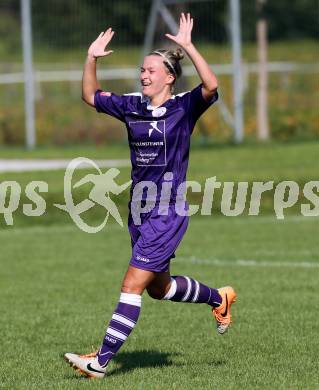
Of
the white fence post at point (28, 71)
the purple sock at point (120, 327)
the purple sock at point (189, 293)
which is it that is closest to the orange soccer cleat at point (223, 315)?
the purple sock at point (189, 293)

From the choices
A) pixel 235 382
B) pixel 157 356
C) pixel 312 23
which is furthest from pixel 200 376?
pixel 312 23

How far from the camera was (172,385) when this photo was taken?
7.25 metres

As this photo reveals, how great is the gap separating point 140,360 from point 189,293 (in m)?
0.58

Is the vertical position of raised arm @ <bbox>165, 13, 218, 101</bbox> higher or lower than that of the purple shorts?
higher

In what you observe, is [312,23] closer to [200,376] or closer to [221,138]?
[221,138]

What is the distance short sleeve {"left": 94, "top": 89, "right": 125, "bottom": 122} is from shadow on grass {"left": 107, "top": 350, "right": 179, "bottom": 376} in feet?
5.51

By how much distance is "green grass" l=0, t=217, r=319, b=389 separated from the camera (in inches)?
301

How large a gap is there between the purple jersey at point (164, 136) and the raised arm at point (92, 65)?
0.45m

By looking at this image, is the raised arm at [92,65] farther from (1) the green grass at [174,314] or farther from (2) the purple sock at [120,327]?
(1) the green grass at [174,314]

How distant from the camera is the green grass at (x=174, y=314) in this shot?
7656 millimetres

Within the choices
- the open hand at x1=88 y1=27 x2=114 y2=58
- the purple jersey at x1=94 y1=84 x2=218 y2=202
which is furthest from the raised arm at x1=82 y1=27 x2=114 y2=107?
the purple jersey at x1=94 y1=84 x2=218 y2=202

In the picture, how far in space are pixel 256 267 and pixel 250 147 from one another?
14.2 meters

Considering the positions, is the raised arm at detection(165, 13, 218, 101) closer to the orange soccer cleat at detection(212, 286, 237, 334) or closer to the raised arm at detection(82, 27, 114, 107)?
the raised arm at detection(82, 27, 114, 107)

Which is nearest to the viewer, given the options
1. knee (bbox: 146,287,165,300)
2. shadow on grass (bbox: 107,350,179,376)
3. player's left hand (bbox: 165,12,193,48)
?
player's left hand (bbox: 165,12,193,48)
